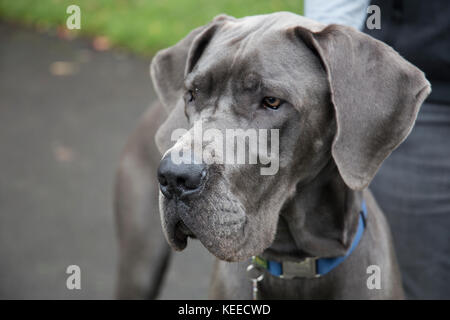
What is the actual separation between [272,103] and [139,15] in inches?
294

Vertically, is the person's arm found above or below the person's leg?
above

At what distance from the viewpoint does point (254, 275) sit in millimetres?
3145

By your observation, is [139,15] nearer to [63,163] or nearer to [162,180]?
[63,163]

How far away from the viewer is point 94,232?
5.94 m

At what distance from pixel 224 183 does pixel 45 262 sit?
3.43 metres

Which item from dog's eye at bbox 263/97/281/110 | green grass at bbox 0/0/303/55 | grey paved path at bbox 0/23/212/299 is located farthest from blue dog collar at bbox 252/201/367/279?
green grass at bbox 0/0/303/55

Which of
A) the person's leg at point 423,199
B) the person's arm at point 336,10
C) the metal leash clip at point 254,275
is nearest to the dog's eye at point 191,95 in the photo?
the metal leash clip at point 254,275

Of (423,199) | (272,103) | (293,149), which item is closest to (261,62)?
(272,103)

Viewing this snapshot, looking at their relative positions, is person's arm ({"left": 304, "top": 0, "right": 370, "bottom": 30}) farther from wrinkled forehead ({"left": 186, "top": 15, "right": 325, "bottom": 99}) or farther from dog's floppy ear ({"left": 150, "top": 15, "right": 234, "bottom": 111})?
wrinkled forehead ({"left": 186, "top": 15, "right": 325, "bottom": 99})

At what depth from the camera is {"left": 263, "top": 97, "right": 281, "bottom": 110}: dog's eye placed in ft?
8.85

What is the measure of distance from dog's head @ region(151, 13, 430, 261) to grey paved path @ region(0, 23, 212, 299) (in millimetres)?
2659

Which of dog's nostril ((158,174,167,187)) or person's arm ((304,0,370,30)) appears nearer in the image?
dog's nostril ((158,174,167,187))

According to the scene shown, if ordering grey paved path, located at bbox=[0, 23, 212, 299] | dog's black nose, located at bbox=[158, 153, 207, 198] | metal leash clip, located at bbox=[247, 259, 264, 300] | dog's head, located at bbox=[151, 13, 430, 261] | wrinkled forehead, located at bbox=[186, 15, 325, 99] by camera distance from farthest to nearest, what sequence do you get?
grey paved path, located at bbox=[0, 23, 212, 299] → metal leash clip, located at bbox=[247, 259, 264, 300] → wrinkled forehead, located at bbox=[186, 15, 325, 99] → dog's head, located at bbox=[151, 13, 430, 261] → dog's black nose, located at bbox=[158, 153, 207, 198]

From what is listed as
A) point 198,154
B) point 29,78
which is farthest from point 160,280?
point 29,78
